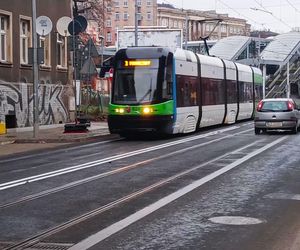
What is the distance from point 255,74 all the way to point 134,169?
28.9 m

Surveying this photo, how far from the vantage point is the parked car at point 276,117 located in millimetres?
25625

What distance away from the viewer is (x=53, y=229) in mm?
7691

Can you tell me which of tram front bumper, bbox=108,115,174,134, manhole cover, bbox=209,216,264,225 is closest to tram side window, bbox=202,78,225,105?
tram front bumper, bbox=108,115,174,134

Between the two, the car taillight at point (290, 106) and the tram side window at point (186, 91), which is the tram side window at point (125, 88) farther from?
the car taillight at point (290, 106)

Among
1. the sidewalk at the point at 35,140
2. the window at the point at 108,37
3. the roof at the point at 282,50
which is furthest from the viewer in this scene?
the window at the point at 108,37

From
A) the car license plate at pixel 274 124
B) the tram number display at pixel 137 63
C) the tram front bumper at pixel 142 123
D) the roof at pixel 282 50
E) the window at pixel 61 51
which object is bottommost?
the car license plate at pixel 274 124

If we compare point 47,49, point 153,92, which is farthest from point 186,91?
point 47,49

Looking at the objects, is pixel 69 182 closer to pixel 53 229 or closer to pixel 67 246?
pixel 53 229

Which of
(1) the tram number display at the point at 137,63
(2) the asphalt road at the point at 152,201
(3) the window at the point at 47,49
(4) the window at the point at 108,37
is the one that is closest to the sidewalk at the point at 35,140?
(2) the asphalt road at the point at 152,201

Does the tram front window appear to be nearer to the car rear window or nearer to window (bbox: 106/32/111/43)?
the car rear window

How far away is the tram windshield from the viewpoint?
22.4 metres

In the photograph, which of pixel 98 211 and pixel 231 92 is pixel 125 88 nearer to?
pixel 231 92

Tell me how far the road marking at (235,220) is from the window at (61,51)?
79.8 feet

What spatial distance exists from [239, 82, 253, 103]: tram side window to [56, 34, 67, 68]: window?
10274 mm
